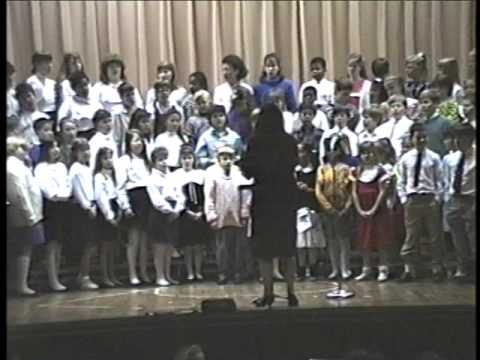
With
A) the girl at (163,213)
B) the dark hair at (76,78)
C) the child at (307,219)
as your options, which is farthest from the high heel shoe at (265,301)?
the dark hair at (76,78)

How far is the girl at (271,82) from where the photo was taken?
3539mm

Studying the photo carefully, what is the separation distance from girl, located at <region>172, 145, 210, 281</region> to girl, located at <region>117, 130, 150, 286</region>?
11 centimetres

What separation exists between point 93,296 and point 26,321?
0.23 meters

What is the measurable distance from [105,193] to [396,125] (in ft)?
3.31

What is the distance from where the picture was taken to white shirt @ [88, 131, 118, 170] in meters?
3.51

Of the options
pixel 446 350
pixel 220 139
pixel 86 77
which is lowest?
pixel 446 350

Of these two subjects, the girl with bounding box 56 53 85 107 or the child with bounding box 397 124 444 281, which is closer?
the girl with bounding box 56 53 85 107

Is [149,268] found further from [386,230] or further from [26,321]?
[386,230]

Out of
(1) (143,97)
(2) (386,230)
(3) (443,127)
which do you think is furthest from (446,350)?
(1) (143,97)

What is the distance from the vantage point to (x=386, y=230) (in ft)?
11.8

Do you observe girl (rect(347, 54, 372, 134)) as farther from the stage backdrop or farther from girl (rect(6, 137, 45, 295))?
girl (rect(6, 137, 45, 295))

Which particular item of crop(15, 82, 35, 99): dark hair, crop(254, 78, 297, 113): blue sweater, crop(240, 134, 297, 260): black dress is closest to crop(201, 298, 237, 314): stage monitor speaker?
crop(240, 134, 297, 260): black dress

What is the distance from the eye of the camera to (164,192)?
3516 mm

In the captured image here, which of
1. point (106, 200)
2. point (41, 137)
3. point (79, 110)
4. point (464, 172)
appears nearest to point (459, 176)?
point (464, 172)
